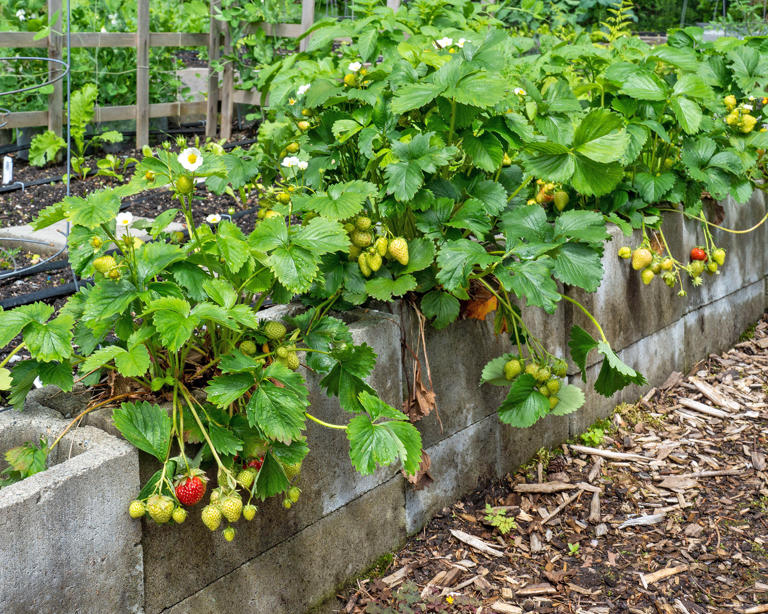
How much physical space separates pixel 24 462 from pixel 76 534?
0.21m

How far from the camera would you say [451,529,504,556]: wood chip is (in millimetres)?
2443

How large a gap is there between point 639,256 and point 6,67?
462 cm

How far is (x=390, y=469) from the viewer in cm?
235

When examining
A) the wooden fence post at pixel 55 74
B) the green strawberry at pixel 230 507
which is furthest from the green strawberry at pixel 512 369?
the wooden fence post at pixel 55 74

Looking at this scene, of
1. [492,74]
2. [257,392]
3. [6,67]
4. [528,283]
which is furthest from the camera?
[6,67]

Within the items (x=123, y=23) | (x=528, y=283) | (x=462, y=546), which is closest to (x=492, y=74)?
(x=528, y=283)

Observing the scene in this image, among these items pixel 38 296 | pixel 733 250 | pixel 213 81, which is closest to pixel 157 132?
pixel 213 81

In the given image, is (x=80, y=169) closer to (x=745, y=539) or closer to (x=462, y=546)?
(x=462, y=546)

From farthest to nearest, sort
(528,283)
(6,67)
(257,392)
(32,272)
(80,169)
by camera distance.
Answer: (6,67) → (80,169) → (32,272) → (528,283) → (257,392)

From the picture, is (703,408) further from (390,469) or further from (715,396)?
(390,469)

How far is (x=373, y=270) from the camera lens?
2217mm

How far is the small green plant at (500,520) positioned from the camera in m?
2.54

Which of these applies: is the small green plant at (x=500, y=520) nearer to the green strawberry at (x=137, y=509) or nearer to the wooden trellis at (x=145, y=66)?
the green strawberry at (x=137, y=509)

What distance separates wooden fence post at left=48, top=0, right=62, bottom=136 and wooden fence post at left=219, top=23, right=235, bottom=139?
111 centimetres
